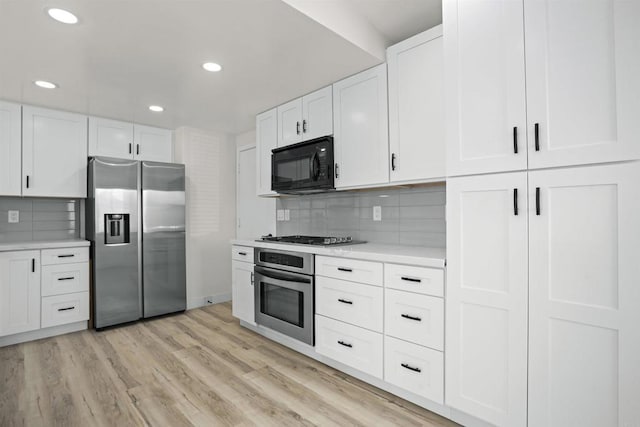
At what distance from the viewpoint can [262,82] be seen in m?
2.76

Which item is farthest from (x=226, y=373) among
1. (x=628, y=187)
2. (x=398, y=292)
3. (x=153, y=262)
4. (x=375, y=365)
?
(x=628, y=187)

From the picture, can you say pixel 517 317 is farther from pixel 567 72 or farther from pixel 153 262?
pixel 153 262

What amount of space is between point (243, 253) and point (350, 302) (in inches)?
55.0

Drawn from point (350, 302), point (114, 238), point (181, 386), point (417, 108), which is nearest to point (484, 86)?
point (417, 108)

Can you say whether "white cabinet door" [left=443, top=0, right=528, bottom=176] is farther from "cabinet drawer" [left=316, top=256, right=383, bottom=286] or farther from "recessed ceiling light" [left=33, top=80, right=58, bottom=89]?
"recessed ceiling light" [left=33, top=80, right=58, bottom=89]

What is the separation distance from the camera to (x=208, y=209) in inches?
171

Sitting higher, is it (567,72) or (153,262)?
(567,72)

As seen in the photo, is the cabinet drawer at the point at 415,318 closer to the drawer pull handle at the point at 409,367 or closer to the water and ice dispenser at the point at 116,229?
the drawer pull handle at the point at 409,367

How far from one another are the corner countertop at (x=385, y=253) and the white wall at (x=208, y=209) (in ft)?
5.33

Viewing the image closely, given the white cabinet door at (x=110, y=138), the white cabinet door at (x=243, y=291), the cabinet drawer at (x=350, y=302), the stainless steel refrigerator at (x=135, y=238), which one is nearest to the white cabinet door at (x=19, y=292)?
the stainless steel refrigerator at (x=135, y=238)

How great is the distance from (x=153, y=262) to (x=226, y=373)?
1.86m

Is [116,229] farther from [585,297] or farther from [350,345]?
[585,297]

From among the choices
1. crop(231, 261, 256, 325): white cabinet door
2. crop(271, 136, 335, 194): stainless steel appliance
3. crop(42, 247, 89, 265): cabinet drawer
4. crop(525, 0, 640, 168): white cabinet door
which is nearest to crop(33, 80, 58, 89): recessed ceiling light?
crop(42, 247, 89, 265): cabinet drawer

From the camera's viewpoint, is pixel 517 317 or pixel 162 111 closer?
pixel 517 317
